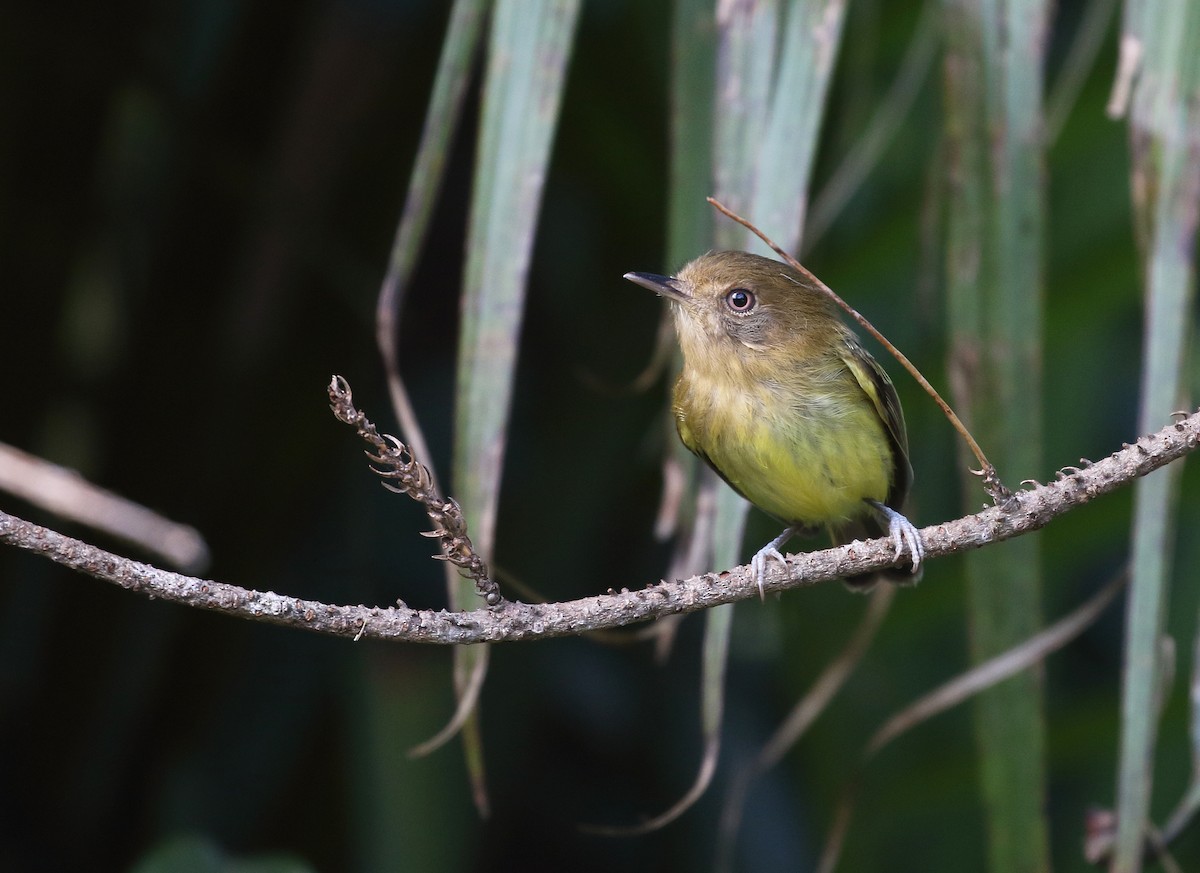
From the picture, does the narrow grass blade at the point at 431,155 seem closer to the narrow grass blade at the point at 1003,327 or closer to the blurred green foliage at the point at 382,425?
the narrow grass blade at the point at 1003,327

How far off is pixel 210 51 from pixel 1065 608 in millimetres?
3061

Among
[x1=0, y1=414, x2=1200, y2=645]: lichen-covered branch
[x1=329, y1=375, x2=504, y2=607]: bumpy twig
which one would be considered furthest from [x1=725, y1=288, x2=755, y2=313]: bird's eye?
[x1=329, y1=375, x2=504, y2=607]: bumpy twig

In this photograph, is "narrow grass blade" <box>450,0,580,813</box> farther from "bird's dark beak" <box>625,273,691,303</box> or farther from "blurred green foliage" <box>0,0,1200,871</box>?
"blurred green foliage" <box>0,0,1200,871</box>

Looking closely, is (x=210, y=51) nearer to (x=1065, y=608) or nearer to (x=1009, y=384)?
(x=1009, y=384)

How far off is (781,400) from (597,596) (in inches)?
65.9

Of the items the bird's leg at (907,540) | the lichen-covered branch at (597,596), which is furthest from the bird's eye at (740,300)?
the lichen-covered branch at (597,596)

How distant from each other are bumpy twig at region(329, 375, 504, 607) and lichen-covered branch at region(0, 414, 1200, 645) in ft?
0.19

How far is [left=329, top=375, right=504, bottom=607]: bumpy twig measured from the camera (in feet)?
4.10

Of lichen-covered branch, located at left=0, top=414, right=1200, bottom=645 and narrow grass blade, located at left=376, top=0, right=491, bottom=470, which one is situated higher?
narrow grass blade, located at left=376, top=0, right=491, bottom=470

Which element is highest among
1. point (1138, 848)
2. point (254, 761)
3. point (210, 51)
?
point (210, 51)

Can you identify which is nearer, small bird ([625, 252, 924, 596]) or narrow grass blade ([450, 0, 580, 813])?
narrow grass blade ([450, 0, 580, 813])

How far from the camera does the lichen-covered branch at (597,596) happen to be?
4.16 feet

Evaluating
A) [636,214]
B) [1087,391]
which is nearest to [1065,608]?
[1087,391]

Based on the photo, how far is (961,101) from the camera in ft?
7.06
